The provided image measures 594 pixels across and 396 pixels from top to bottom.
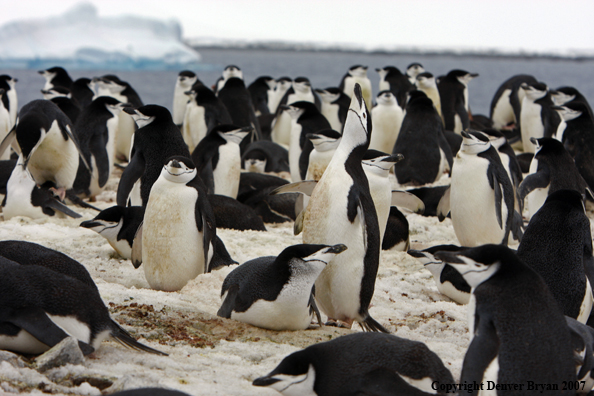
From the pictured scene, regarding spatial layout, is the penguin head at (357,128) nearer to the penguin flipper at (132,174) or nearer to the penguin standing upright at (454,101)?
the penguin flipper at (132,174)

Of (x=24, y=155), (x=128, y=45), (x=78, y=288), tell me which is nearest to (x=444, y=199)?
(x=24, y=155)

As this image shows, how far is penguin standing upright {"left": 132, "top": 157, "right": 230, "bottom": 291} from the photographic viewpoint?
385 centimetres

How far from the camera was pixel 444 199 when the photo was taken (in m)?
5.77

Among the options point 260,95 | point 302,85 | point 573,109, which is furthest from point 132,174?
point 260,95

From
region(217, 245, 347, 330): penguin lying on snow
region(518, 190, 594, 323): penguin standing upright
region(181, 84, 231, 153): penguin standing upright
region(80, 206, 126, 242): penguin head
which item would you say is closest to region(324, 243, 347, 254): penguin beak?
region(217, 245, 347, 330): penguin lying on snow

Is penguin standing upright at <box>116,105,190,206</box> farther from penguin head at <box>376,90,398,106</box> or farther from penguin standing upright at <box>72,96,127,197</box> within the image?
penguin head at <box>376,90,398,106</box>

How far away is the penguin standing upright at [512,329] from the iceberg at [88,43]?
30.2 m

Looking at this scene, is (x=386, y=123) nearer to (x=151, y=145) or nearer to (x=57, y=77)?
(x=151, y=145)

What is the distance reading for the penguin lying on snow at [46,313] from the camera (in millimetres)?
2195

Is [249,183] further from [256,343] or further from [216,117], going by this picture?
[256,343]

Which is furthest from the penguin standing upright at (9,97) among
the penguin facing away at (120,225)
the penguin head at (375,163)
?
the penguin head at (375,163)

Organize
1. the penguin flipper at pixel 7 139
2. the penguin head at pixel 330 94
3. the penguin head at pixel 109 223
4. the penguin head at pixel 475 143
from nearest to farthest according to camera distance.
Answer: the penguin head at pixel 109 223, the penguin head at pixel 475 143, the penguin flipper at pixel 7 139, the penguin head at pixel 330 94

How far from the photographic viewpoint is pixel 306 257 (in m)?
3.01

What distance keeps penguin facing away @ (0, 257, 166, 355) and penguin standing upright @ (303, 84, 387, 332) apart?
126cm
